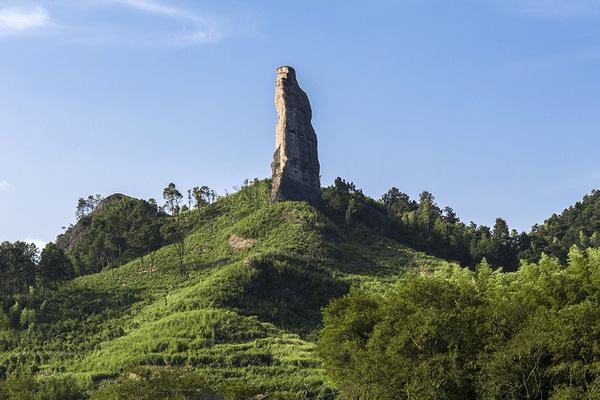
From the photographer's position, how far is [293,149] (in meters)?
123

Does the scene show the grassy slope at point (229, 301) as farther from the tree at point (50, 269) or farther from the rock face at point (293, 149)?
the rock face at point (293, 149)

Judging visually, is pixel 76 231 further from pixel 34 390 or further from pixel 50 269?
pixel 34 390

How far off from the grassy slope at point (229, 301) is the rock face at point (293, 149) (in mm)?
6698

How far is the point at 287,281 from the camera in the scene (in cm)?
8069

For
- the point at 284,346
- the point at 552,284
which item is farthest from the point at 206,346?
the point at 552,284

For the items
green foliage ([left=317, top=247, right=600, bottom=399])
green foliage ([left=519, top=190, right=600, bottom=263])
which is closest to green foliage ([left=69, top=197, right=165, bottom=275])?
green foliage ([left=317, top=247, right=600, bottom=399])

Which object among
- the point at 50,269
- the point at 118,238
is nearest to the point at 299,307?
the point at 50,269

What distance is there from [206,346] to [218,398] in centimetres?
1883

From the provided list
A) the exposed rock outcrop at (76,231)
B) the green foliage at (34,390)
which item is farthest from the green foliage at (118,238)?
the green foliage at (34,390)

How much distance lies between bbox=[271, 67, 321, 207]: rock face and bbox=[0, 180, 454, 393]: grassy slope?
6698mm

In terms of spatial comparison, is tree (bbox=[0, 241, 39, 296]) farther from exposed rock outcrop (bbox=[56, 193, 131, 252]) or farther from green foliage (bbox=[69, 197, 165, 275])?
exposed rock outcrop (bbox=[56, 193, 131, 252])

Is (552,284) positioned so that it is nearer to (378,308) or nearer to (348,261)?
(378,308)

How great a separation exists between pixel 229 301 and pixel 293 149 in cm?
5948

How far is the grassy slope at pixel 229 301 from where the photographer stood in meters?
54.0
